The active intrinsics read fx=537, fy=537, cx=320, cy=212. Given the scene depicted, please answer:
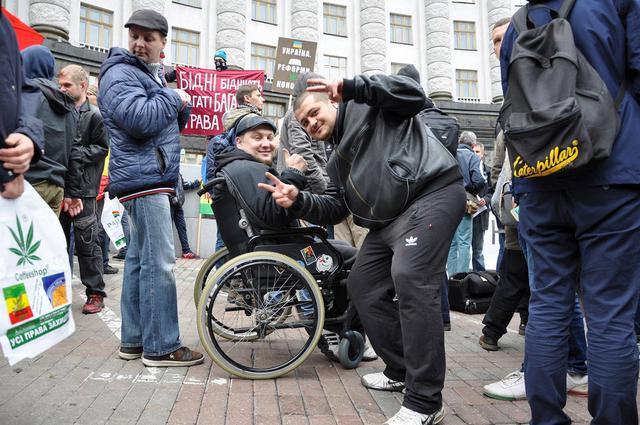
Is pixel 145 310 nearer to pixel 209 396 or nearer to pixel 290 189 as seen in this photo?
pixel 209 396

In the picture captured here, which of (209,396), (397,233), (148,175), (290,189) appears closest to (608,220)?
(397,233)

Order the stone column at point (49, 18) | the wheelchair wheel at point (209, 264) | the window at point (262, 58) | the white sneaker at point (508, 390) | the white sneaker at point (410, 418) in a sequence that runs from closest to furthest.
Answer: the white sneaker at point (410, 418) → the white sneaker at point (508, 390) → the wheelchair wheel at point (209, 264) → the stone column at point (49, 18) → the window at point (262, 58)

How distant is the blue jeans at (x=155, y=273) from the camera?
333 centimetres

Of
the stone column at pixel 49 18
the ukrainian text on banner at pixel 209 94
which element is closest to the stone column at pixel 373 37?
the stone column at pixel 49 18

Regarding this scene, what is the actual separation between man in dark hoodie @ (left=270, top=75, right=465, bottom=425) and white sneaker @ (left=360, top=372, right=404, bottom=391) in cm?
7

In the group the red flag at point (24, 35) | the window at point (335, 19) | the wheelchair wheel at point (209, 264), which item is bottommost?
the wheelchair wheel at point (209, 264)

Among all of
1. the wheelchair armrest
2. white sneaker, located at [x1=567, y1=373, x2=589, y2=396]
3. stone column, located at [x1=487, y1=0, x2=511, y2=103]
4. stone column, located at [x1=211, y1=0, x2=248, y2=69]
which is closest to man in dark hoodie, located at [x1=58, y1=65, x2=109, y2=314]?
the wheelchair armrest

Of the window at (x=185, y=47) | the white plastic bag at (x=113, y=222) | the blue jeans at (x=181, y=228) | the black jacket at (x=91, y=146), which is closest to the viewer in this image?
the black jacket at (x=91, y=146)

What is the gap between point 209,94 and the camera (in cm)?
1088

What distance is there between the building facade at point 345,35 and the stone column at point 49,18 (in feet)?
2.49

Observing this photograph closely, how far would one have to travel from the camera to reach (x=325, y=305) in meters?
3.41

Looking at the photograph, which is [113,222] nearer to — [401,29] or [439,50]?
[439,50]

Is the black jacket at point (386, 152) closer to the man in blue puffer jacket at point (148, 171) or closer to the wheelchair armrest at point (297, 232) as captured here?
the wheelchair armrest at point (297, 232)

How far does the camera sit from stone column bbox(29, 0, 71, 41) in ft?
66.5
